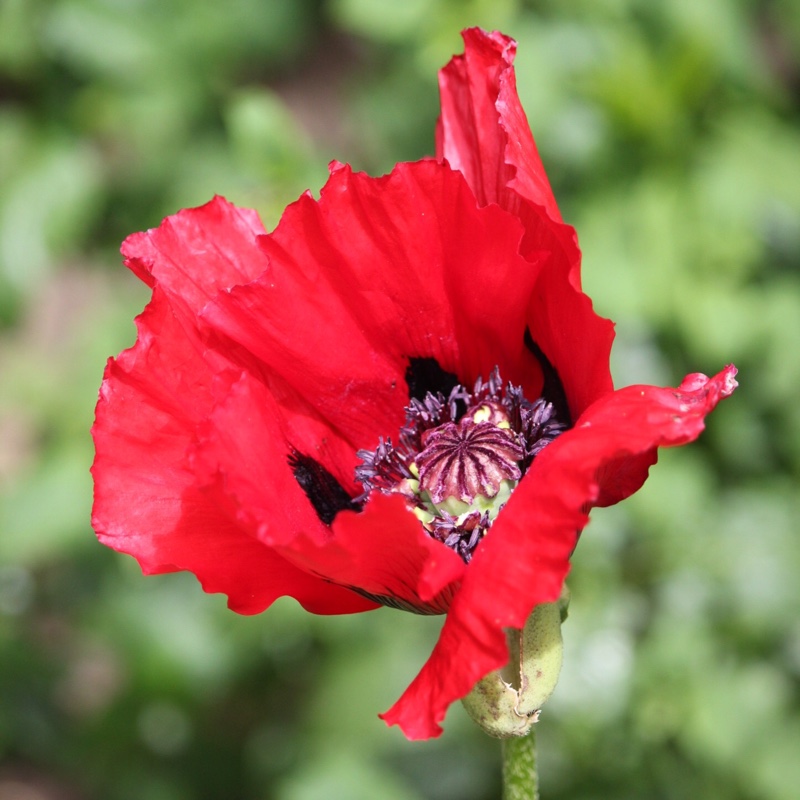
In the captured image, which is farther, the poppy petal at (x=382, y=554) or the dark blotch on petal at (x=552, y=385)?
the dark blotch on petal at (x=552, y=385)

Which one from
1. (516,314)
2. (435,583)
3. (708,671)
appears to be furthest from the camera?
(708,671)

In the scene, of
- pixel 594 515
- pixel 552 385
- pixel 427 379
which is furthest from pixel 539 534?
pixel 594 515

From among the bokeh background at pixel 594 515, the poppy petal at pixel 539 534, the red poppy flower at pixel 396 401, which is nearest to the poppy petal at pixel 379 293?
the red poppy flower at pixel 396 401

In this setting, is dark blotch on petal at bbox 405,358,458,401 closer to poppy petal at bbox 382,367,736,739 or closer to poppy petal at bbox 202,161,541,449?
poppy petal at bbox 202,161,541,449

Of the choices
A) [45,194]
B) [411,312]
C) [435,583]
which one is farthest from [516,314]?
[45,194]

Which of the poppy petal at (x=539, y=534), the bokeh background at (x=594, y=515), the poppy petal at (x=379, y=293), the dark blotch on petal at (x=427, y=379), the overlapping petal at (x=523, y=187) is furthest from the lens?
the bokeh background at (x=594, y=515)

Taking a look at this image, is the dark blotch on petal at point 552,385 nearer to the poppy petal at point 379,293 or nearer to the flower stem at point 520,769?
the poppy petal at point 379,293

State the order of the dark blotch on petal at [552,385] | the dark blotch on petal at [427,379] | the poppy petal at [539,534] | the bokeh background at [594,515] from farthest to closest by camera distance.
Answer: the bokeh background at [594,515] → the dark blotch on petal at [427,379] → the dark blotch on petal at [552,385] → the poppy petal at [539,534]

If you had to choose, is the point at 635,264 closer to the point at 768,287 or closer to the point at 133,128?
the point at 768,287
